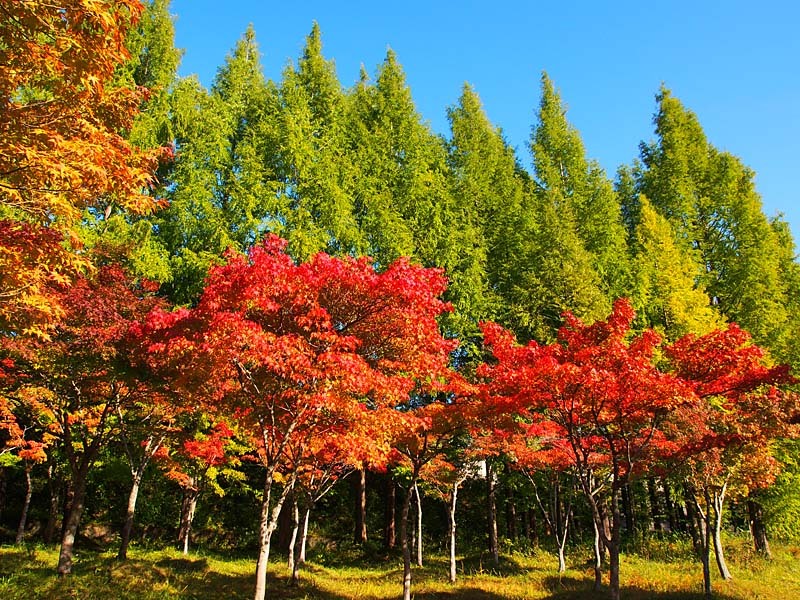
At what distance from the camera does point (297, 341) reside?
24.8ft

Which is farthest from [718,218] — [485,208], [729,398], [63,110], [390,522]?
[63,110]

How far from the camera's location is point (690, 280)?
16.7 metres

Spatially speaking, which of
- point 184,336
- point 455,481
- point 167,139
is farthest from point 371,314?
point 167,139

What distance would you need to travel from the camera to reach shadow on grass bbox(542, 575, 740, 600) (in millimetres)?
11125

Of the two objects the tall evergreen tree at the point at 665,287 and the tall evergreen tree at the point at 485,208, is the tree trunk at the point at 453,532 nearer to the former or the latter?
the tall evergreen tree at the point at 485,208

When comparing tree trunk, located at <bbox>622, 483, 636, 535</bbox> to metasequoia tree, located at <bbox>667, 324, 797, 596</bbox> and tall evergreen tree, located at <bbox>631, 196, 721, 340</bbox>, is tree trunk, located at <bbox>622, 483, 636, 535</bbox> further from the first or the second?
metasequoia tree, located at <bbox>667, 324, 797, 596</bbox>

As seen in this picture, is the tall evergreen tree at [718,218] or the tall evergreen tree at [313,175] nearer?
the tall evergreen tree at [313,175]

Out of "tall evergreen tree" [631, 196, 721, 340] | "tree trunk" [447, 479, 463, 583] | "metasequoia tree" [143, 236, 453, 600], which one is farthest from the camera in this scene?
"tall evergreen tree" [631, 196, 721, 340]

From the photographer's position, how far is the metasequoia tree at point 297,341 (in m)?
7.46

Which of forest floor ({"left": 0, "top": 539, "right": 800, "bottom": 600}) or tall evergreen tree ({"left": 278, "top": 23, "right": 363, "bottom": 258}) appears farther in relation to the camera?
tall evergreen tree ({"left": 278, "top": 23, "right": 363, "bottom": 258})

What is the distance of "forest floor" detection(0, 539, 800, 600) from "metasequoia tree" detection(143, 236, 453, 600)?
443 centimetres

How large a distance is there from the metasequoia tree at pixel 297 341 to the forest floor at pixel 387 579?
443 cm

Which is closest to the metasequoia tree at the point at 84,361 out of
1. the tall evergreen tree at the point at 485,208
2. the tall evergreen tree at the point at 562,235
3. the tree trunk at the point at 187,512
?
the tree trunk at the point at 187,512

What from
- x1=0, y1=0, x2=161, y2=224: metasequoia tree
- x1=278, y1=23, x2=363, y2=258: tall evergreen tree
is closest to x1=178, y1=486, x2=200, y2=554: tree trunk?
x1=278, y1=23, x2=363, y2=258: tall evergreen tree
